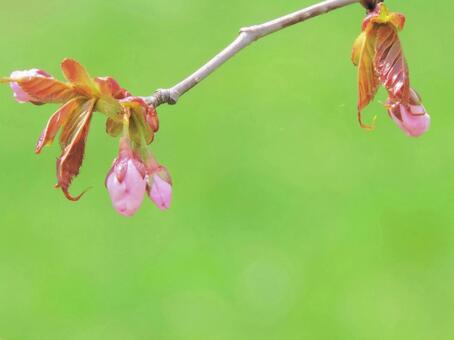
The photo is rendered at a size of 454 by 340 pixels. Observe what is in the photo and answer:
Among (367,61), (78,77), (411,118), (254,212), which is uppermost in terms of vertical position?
(78,77)

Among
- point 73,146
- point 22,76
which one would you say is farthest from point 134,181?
point 22,76

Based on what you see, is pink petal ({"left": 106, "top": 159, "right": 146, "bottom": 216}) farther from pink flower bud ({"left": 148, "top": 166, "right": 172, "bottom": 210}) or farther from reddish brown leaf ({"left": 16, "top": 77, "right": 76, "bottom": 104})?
reddish brown leaf ({"left": 16, "top": 77, "right": 76, "bottom": 104})

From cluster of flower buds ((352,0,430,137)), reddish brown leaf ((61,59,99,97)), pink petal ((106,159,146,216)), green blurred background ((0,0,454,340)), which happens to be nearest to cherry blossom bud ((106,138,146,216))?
pink petal ((106,159,146,216))

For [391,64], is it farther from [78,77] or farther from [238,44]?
[78,77]

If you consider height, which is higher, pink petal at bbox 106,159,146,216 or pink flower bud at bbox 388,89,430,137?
pink petal at bbox 106,159,146,216

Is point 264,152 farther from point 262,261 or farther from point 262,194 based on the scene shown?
point 262,261

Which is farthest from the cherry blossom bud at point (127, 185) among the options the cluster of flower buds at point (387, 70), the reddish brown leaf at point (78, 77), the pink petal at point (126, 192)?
the cluster of flower buds at point (387, 70)

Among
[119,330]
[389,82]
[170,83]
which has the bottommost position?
[119,330]

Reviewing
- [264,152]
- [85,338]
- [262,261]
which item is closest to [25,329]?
[85,338]
